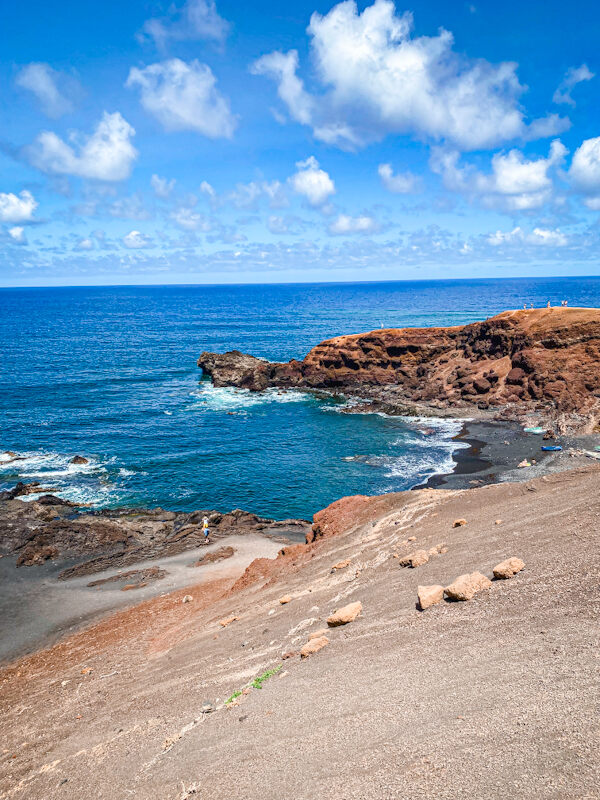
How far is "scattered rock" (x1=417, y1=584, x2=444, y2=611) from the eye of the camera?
1198 centimetres

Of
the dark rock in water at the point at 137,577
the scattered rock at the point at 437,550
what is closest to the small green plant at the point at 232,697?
the scattered rock at the point at 437,550

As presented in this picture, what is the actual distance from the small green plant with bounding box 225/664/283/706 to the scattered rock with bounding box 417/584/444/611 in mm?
3621

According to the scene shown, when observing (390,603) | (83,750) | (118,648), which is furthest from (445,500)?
(83,750)

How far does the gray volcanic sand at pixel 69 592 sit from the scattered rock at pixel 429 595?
1726cm

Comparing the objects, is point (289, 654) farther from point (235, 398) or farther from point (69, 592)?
point (235, 398)

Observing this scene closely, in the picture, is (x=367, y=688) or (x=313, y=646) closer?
(x=367, y=688)

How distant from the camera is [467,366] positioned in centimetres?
6700

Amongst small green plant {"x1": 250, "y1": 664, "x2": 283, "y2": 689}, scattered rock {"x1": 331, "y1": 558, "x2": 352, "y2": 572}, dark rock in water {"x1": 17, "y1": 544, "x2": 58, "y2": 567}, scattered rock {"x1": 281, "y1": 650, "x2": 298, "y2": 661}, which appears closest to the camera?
small green plant {"x1": 250, "y1": 664, "x2": 283, "y2": 689}

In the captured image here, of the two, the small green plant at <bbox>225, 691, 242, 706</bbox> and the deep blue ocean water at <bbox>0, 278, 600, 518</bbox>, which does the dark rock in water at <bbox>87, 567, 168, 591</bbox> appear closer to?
the deep blue ocean water at <bbox>0, 278, 600, 518</bbox>

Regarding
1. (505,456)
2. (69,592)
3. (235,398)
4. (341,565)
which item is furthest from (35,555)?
(235,398)

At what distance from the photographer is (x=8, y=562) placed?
99.7ft

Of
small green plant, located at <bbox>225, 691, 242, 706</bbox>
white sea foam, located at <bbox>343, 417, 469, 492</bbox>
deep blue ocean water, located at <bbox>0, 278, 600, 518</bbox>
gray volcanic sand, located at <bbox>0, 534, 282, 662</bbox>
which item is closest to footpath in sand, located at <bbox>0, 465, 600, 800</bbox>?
small green plant, located at <bbox>225, 691, 242, 706</bbox>

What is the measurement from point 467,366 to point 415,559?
5533 cm

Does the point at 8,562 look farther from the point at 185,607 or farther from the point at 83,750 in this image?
the point at 83,750
